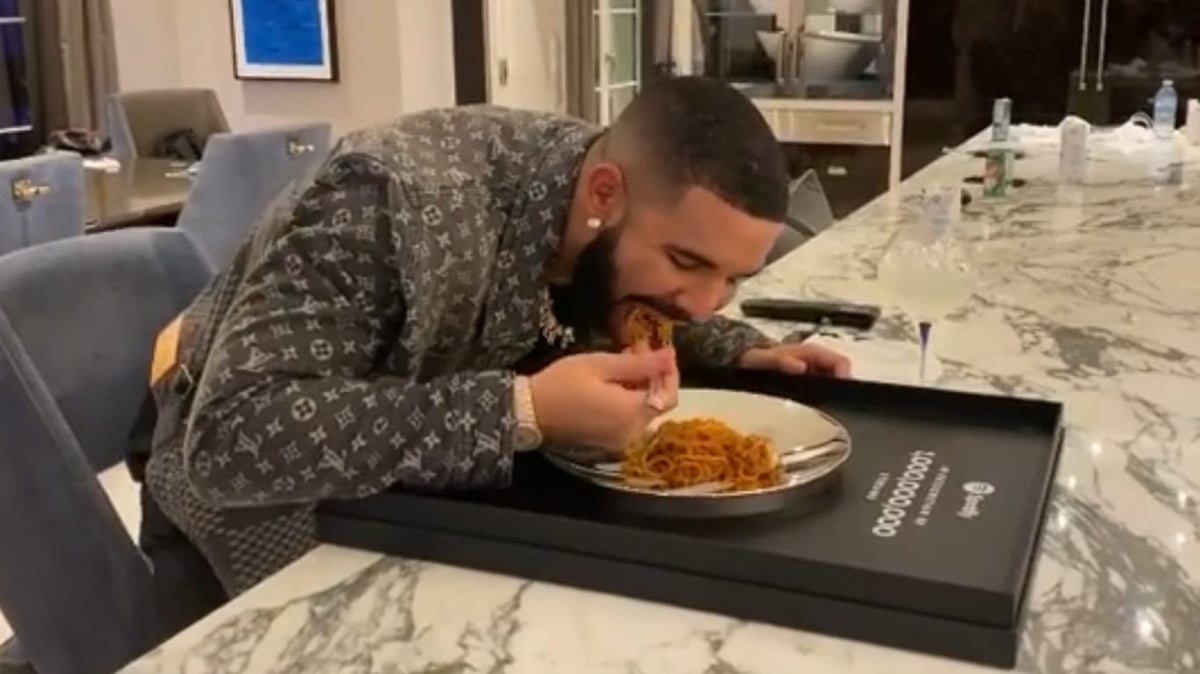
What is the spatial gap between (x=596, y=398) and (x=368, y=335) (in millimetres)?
214

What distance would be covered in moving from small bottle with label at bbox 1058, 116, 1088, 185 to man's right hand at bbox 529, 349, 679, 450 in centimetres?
239

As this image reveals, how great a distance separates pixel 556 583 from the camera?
1.00m

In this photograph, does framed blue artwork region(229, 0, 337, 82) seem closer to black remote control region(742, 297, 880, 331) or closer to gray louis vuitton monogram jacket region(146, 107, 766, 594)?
black remote control region(742, 297, 880, 331)

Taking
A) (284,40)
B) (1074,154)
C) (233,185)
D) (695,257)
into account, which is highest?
(284,40)

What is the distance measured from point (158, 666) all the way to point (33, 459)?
0.47m

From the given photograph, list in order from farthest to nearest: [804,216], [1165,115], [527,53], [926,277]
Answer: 1. [527,53]
2. [1165,115]
3. [804,216]
4. [926,277]

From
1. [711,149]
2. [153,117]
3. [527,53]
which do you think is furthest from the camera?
[527,53]

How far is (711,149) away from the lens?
119cm

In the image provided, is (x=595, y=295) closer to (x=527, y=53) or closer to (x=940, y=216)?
(x=940, y=216)

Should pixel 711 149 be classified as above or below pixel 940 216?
above

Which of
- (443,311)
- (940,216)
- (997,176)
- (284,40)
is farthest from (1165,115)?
(284,40)

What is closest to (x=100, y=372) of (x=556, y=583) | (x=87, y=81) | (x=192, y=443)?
(x=192, y=443)

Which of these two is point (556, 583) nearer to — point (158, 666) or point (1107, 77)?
point (158, 666)

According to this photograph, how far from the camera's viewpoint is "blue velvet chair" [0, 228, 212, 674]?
1.28 metres
